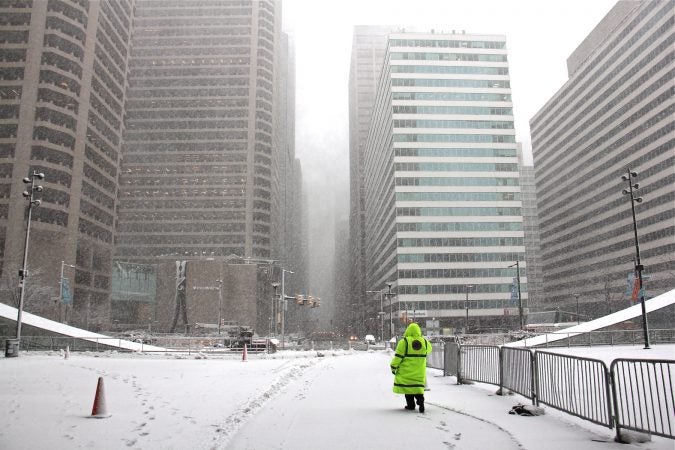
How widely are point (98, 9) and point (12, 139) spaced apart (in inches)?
1190

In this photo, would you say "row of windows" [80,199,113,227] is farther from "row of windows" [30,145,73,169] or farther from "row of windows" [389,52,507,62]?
"row of windows" [389,52,507,62]

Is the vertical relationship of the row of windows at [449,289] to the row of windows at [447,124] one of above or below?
below

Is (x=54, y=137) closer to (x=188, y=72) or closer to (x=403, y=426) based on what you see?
(x=188, y=72)

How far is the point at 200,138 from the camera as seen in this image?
455ft

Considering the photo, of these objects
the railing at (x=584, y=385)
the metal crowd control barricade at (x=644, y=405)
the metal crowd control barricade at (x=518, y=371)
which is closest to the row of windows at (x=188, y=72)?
the railing at (x=584, y=385)

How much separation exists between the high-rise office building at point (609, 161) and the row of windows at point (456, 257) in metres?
16.6

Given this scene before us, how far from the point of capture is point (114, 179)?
9488 cm

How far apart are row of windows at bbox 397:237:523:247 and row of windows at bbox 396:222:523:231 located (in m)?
1.91

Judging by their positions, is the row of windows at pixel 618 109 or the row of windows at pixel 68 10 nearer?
the row of windows at pixel 68 10

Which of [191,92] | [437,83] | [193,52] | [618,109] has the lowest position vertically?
[618,109]

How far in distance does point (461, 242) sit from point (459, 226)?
10.1 ft

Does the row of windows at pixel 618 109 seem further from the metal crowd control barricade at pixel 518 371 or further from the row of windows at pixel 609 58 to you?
the metal crowd control barricade at pixel 518 371

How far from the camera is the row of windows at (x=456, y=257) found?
9438cm

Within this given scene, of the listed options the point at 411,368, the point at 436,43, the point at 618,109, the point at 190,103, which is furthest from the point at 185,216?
the point at 411,368
